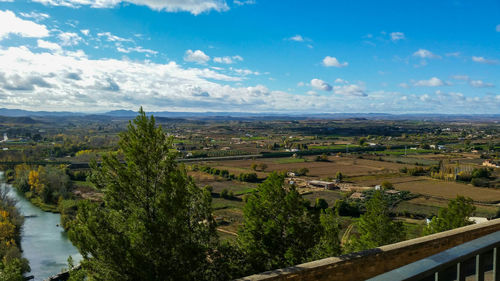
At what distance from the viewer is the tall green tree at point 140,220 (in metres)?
7.63

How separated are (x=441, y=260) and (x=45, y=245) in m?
36.3

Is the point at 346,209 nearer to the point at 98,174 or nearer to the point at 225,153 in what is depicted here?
the point at 98,174

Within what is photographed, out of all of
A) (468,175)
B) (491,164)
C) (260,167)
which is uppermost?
(491,164)

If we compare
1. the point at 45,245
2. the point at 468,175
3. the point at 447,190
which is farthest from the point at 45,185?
the point at 468,175

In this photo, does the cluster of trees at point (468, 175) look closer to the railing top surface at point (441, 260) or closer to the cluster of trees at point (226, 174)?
the cluster of trees at point (226, 174)

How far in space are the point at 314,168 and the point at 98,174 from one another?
212ft

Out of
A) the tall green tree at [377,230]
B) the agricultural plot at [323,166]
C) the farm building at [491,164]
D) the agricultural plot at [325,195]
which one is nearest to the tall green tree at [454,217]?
the tall green tree at [377,230]

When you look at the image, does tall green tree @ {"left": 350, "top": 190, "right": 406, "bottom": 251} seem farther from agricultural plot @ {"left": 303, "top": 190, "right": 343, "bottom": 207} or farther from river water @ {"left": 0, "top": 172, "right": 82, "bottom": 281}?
agricultural plot @ {"left": 303, "top": 190, "right": 343, "bottom": 207}

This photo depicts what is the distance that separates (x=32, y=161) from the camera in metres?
70.6

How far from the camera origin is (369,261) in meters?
6.70

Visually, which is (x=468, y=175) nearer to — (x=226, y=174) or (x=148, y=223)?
(x=226, y=174)


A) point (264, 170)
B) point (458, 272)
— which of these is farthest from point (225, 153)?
point (458, 272)

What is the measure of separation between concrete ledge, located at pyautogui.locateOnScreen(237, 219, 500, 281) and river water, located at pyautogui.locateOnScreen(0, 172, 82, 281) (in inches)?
997

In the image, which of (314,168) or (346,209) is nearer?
(346,209)
